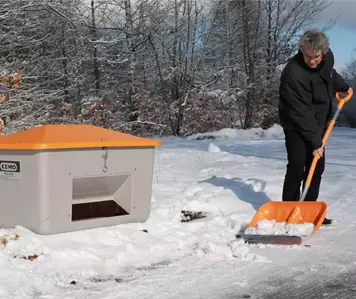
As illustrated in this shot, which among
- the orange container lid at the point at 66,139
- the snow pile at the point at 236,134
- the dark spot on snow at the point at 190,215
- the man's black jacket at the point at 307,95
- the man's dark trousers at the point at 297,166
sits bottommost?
the snow pile at the point at 236,134

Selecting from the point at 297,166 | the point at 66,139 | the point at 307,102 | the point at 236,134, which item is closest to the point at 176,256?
the point at 66,139

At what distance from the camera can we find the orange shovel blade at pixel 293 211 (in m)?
3.73

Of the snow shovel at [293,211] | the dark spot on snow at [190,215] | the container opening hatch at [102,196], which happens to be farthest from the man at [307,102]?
the container opening hatch at [102,196]

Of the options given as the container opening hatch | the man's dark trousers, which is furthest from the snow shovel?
the container opening hatch

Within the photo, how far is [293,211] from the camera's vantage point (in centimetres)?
379

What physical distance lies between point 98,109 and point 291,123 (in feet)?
35.6

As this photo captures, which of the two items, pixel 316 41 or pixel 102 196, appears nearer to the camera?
pixel 316 41

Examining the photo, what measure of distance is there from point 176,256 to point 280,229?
896 millimetres

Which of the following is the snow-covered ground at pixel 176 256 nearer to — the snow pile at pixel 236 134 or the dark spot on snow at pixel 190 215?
the dark spot on snow at pixel 190 215

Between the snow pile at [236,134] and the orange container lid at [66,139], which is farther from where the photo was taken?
the snow pile at [236,134]

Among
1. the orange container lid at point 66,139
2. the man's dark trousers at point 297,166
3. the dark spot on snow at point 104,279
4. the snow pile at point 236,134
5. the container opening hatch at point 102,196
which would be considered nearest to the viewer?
the dark spot on snow at point 104,279

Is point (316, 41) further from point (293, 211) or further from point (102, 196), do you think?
point (102, 196)

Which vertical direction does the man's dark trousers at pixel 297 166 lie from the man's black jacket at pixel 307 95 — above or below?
below

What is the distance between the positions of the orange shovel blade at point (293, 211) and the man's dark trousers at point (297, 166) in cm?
22
